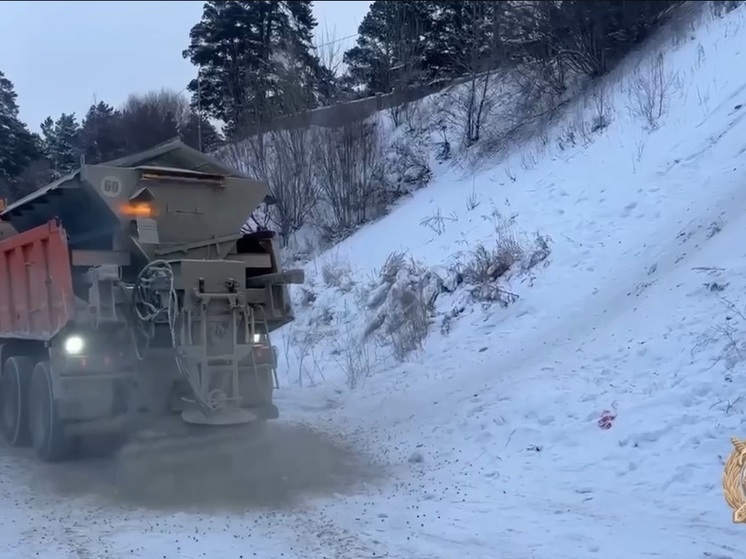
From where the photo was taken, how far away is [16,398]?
1040 cm

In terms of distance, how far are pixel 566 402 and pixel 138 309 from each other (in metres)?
4.53

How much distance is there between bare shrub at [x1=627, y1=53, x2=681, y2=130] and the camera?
16.2m

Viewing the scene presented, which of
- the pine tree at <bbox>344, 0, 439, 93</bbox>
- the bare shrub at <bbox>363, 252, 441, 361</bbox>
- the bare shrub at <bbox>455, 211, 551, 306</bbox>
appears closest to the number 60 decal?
the bare shrub at <bbox>363, 252, 441, 361</bbox>

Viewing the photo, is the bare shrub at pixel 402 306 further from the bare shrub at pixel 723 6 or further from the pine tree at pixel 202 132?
the pine tree at pixel 202 132

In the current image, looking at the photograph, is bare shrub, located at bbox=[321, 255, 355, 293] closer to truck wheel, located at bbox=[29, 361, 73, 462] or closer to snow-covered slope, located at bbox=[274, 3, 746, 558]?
snow-covered slope, located at bbox=[274, 3, 746, 558]

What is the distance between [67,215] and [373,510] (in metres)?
5.01

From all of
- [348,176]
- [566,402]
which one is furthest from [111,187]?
[348,176]

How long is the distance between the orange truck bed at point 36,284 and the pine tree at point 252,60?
1581 cm

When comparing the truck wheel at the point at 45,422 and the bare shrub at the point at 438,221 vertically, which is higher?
the bare shrub at the point at 438,221

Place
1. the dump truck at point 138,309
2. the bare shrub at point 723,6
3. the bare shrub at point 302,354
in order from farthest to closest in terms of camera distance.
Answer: the bare shrub at point 723,6 < the bare shrub at point 302,354 < the dump truck at point 138,309

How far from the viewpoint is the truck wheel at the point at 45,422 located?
9211mm

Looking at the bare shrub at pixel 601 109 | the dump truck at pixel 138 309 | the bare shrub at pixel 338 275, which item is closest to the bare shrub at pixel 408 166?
the bare shrub at pixel 338 275

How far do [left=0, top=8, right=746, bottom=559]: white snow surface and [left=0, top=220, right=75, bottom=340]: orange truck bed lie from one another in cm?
155

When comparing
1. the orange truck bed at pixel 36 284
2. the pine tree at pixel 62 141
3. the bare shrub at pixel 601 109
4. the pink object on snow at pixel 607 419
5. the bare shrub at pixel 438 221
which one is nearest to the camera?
the pink object on snow at pixel 607 419
